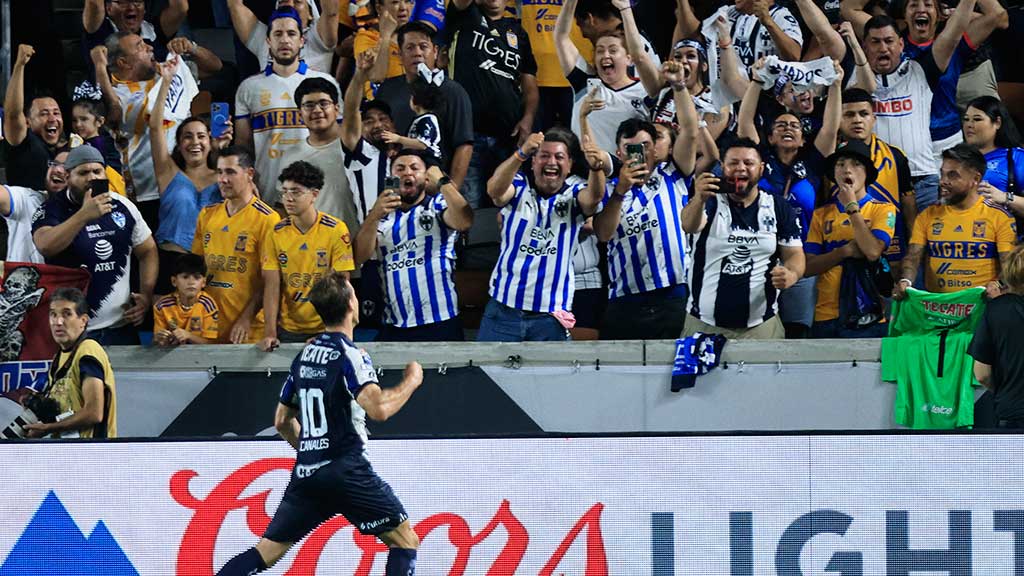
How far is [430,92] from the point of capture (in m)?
11.4

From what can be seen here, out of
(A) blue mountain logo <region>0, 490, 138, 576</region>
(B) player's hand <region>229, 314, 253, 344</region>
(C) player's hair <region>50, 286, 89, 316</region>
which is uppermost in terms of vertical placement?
(C) player's hair <region>50, 286, 89, 316</region>

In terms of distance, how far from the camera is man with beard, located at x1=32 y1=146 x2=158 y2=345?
10.5m

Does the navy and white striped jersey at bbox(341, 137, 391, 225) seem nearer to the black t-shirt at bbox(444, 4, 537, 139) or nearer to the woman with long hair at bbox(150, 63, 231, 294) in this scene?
the woman with long hair at bbox(150, 63, 231, 294)

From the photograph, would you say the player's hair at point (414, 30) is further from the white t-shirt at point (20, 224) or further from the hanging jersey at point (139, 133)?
the white t-shirt at point (20, 224)

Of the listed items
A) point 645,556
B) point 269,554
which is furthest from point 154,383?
point 645,556

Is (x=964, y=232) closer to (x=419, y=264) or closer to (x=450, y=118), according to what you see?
(x=419, y=264)

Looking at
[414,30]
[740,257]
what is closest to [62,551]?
[740,257]

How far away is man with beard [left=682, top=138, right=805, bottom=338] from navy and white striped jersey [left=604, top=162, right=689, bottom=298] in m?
0.23

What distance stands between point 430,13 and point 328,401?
5.21 metres

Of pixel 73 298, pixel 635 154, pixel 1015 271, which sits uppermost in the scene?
pixel 635 154

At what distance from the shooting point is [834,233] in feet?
35.2

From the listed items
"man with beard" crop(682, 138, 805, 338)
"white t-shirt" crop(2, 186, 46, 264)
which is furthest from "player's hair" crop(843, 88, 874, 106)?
"white t-shirt" crop(2, 186, 46, 264)

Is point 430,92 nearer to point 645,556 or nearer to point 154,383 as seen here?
point 154,383

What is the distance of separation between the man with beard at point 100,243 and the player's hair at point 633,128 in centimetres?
331
